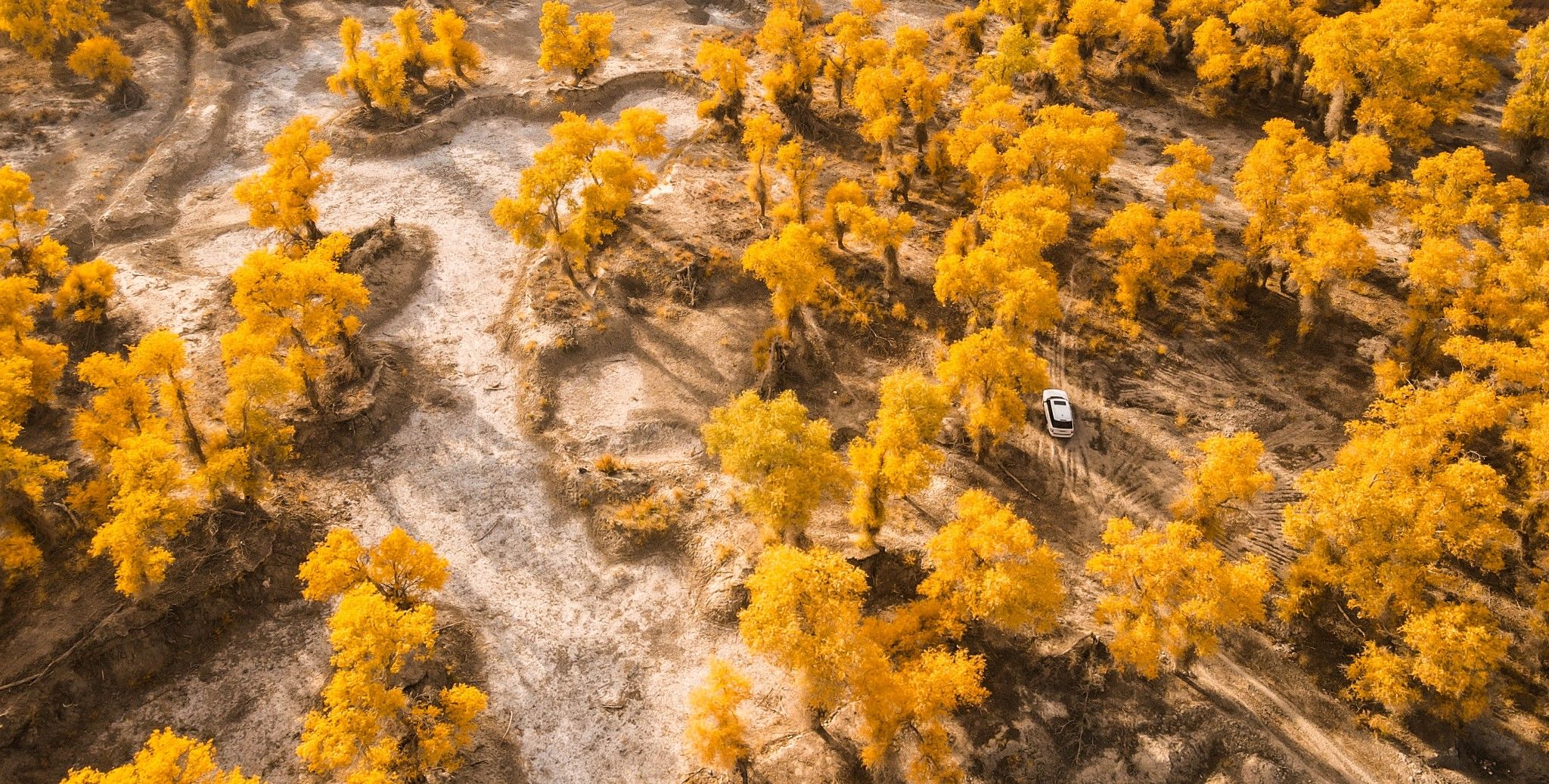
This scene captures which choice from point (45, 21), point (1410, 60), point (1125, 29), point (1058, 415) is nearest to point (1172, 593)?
point (1058, 415)

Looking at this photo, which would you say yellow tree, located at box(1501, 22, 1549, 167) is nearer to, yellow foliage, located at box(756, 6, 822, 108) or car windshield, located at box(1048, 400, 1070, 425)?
car windshield, located at box(1048, 400, 1070, 425)

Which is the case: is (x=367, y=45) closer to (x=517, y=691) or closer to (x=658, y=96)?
(x=658, y=96)

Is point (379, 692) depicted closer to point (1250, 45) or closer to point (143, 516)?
point (143, 516)

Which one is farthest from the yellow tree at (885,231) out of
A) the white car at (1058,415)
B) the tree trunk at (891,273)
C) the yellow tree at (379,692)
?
the yellow tree at (379,692)

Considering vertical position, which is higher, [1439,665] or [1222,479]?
[1222,479]

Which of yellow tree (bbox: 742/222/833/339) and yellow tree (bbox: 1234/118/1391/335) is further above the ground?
yellow tree (bbox: 1234/118/1391/335)

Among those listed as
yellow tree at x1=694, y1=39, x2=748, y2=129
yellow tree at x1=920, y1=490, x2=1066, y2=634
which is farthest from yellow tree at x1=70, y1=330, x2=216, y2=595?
yellow tree at x1=694, y1=39, x2=748, y2=129

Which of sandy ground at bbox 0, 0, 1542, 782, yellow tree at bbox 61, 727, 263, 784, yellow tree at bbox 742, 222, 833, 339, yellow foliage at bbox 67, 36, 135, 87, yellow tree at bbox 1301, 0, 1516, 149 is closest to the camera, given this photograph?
yellow tree at bbox 61, 727, 263, 784
